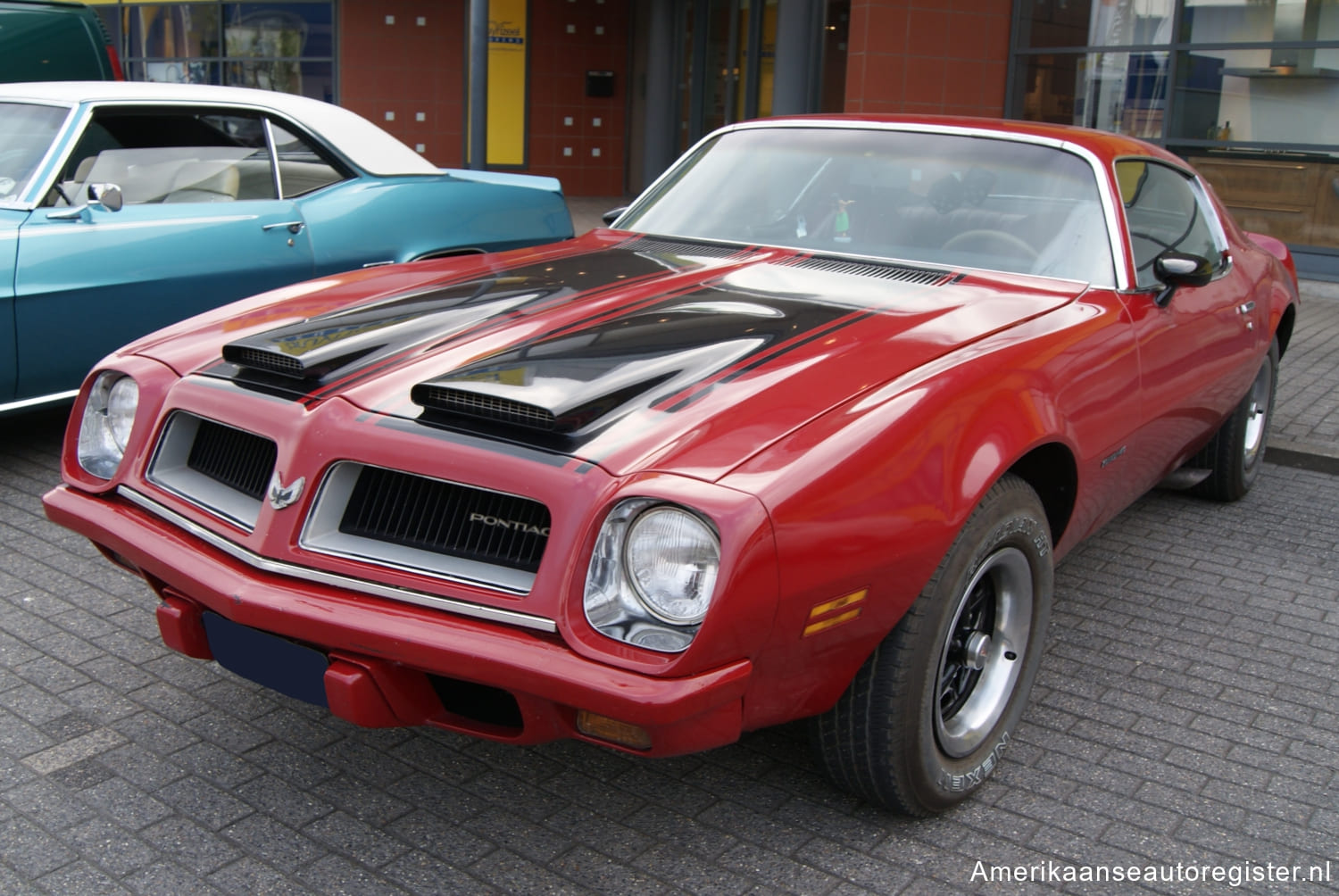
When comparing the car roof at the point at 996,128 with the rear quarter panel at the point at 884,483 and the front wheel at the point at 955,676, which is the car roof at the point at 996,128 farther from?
the front wheel at the point at 955,676

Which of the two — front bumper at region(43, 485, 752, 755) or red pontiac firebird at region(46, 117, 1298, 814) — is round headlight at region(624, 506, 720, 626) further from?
front bumper at region(43, 485, 752, 755)

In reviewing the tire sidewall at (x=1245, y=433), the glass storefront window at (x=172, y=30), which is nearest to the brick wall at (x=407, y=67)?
the glass storefront window at (x=172, y=30)

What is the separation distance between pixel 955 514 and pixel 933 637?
26 centimetres

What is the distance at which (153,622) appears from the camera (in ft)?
11.5

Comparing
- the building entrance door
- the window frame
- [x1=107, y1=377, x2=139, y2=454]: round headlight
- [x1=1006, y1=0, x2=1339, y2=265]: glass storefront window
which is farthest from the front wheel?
the building entrance door

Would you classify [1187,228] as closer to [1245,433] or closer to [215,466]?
[1245,433]

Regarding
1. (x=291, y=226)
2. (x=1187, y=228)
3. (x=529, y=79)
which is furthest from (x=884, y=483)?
(x=529, y=79)

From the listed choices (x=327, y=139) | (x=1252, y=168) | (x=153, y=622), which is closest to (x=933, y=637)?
(x=153, y=622)

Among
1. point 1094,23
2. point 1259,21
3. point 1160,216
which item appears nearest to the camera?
point 1160,216

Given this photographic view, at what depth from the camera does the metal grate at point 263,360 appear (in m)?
2.56

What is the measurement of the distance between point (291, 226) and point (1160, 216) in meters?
3.71

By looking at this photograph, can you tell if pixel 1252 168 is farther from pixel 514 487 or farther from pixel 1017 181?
pixel 514 487

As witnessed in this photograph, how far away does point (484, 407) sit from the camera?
2.28 m

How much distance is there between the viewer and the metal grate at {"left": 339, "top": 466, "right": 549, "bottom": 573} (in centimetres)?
221
